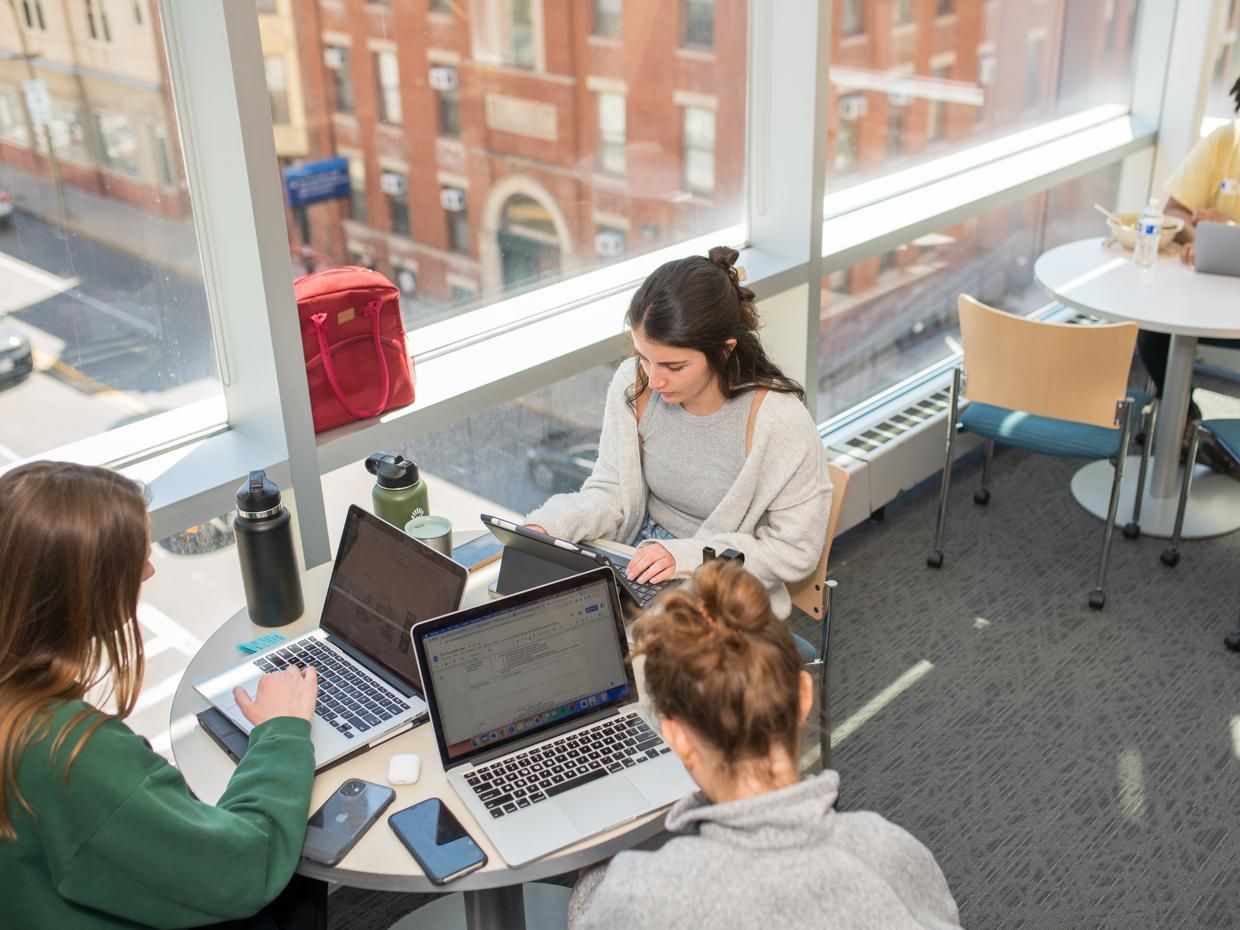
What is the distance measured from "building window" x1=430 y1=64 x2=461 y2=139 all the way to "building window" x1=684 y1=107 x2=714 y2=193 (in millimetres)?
809

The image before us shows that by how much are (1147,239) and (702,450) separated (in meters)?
2.05

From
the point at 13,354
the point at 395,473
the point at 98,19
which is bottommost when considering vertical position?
the point at 395,473

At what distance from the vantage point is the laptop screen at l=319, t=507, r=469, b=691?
6.36 ft

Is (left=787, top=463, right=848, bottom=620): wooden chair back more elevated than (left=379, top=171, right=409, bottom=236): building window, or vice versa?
(left=379, top=171, right=409, bottom=236): building window

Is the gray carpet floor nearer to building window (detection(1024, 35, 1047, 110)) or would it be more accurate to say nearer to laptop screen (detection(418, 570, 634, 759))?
laptop screen (detection(418, 570, 634, 759))

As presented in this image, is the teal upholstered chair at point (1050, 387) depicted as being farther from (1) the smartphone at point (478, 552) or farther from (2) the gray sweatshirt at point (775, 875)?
(2) the gray sweatshirt at point (775, 875)

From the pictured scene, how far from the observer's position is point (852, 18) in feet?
12.7

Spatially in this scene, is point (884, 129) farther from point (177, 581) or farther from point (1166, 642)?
point (177, 581)

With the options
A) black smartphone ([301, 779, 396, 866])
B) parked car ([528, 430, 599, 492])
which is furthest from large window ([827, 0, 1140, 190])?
black smartphone ([301, 779, 396, 866])

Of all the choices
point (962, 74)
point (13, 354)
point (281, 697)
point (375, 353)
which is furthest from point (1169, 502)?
point (13, 354)

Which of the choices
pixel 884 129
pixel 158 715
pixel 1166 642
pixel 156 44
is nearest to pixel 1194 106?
pixel 884 129

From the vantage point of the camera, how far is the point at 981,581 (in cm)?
367

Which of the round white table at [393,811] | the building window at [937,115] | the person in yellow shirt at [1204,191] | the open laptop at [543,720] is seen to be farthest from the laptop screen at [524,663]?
the building window at [937,115]

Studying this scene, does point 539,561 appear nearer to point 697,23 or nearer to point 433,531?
point 433,531
